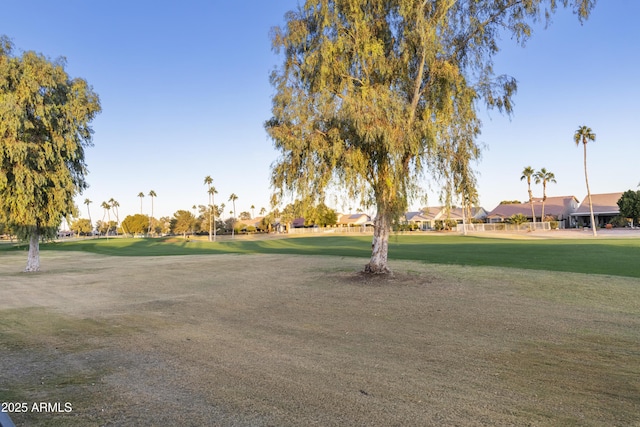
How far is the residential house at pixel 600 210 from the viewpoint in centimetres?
7825

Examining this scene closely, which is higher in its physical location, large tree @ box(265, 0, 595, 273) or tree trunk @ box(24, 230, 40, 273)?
large tree @ box(265, 0, 595, 273)

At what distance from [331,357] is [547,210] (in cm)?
9552

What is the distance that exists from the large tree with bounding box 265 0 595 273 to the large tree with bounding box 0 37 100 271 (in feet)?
45.5

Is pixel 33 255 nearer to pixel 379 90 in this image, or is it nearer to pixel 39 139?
pixel 39 139

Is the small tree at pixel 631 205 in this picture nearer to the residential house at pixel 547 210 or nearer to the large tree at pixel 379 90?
the residential house at pixel 547 210

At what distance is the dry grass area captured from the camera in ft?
15.3

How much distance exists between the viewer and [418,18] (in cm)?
1530

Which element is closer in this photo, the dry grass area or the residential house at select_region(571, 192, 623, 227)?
the dry grass area

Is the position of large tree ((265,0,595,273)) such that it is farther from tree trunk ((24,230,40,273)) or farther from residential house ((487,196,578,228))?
residential house ((487,196,578,228))

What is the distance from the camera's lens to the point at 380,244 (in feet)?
57.2

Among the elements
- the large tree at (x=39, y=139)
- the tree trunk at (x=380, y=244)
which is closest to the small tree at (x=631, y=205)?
the tree trunk at (x=380, y=244)

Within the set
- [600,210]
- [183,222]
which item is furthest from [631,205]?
[183,222]

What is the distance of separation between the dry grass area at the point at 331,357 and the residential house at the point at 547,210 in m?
81.7

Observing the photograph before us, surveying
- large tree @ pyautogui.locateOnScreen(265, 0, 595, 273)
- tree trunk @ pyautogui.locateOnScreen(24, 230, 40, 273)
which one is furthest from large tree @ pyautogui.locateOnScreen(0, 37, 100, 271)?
large tree @ pyautogui.locateOnScreen(265, 0, 595, 273)
